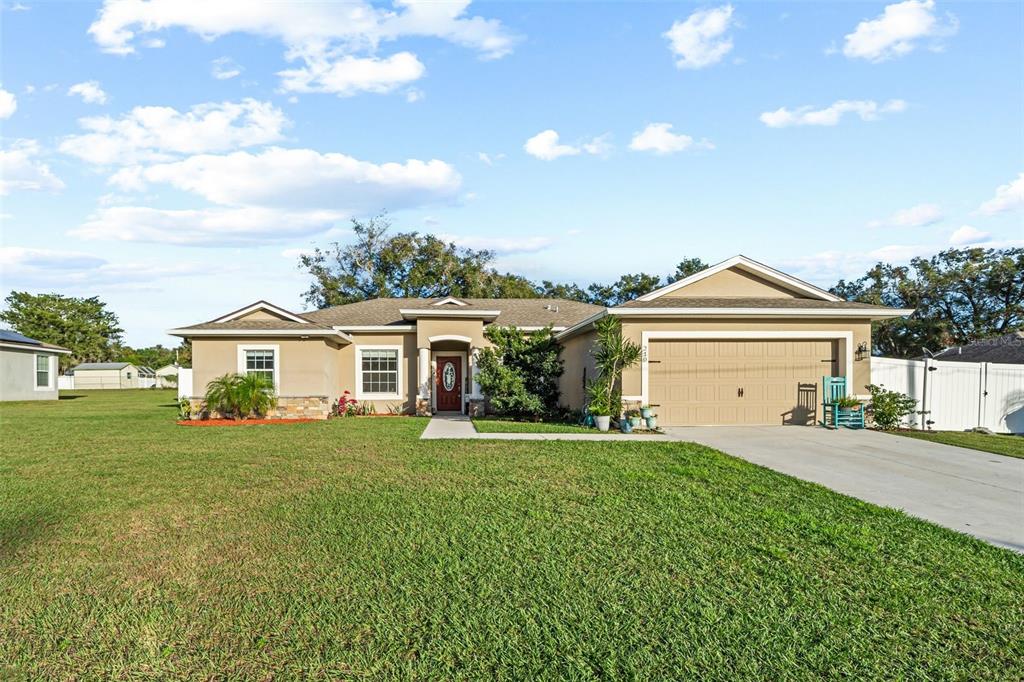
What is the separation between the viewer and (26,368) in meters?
27.6

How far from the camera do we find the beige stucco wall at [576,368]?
15.3 metres

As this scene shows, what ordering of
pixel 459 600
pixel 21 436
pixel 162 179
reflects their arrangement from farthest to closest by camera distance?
pixel 162 179 → pixel 21 436 → pixel 459 600

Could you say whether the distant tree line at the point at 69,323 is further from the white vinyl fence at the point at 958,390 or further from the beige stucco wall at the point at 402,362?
the white vinyl fence at the point at 958,390

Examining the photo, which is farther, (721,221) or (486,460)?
(721,221)

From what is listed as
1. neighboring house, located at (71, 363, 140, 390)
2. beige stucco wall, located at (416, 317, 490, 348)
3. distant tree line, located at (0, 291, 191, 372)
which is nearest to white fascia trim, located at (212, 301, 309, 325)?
beige stucco wall, located at (416, 317, 490, 348)

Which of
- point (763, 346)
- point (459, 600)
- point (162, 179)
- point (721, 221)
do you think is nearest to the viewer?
point (459, 600)

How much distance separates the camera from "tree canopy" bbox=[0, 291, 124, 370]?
172 feet

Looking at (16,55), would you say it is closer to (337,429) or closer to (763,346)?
(337,429)

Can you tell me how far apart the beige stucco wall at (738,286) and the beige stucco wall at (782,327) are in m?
1.36

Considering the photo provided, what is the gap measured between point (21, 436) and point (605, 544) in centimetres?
1396

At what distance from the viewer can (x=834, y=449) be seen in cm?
1005

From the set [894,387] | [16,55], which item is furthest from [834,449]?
[16,55]

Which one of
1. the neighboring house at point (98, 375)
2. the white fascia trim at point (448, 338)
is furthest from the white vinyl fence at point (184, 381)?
the neighboring house at point (98, 375)

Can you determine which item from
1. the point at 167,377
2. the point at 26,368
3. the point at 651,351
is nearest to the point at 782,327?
the point at 651,351
